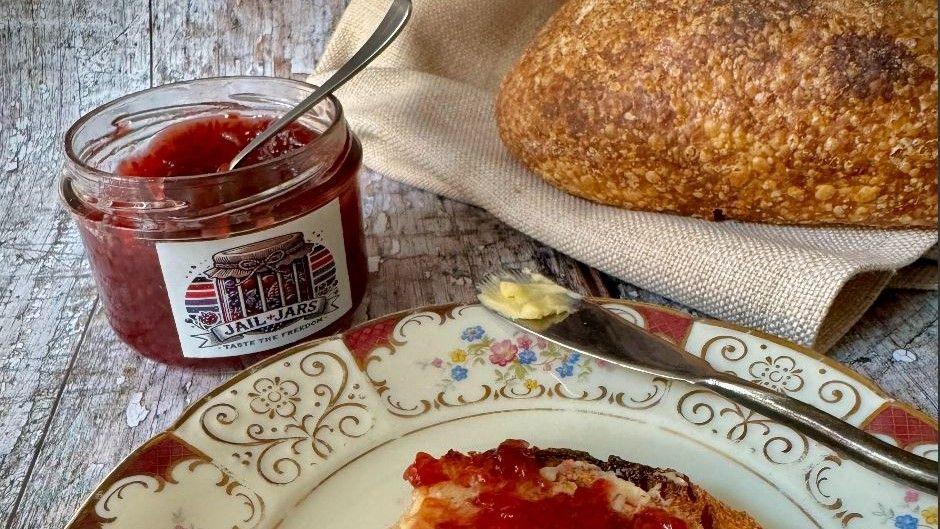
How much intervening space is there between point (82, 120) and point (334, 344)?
0.67 m

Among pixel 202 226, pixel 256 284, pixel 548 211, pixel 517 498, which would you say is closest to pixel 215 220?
pixel 202 226

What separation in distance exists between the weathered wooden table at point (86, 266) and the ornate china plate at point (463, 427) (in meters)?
0.27

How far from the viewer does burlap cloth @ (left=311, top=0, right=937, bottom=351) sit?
1922 mm

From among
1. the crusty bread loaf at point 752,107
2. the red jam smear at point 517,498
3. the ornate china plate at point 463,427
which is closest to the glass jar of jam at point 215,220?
the ornate china plate at point 463,427

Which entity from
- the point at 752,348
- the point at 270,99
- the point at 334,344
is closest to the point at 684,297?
the point at 752,348

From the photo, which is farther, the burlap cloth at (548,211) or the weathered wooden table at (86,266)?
the burlap cloth at (548,211)

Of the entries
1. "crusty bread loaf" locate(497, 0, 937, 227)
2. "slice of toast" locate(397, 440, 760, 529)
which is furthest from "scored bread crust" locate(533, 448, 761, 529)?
"crusty bread loaf" locate(497, 0, 937, 227)

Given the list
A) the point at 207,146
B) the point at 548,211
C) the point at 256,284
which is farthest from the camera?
the point at 548,211

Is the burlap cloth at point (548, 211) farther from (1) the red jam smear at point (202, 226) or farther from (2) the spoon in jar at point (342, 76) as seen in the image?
(1) the red jam smear at point (202, 226)

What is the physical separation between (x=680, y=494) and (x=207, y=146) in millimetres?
1127

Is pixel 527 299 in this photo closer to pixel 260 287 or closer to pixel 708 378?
pixel 708 378

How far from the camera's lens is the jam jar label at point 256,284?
1662mm

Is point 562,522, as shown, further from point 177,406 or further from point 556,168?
point 556,168

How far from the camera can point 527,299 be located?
1.81 meters
